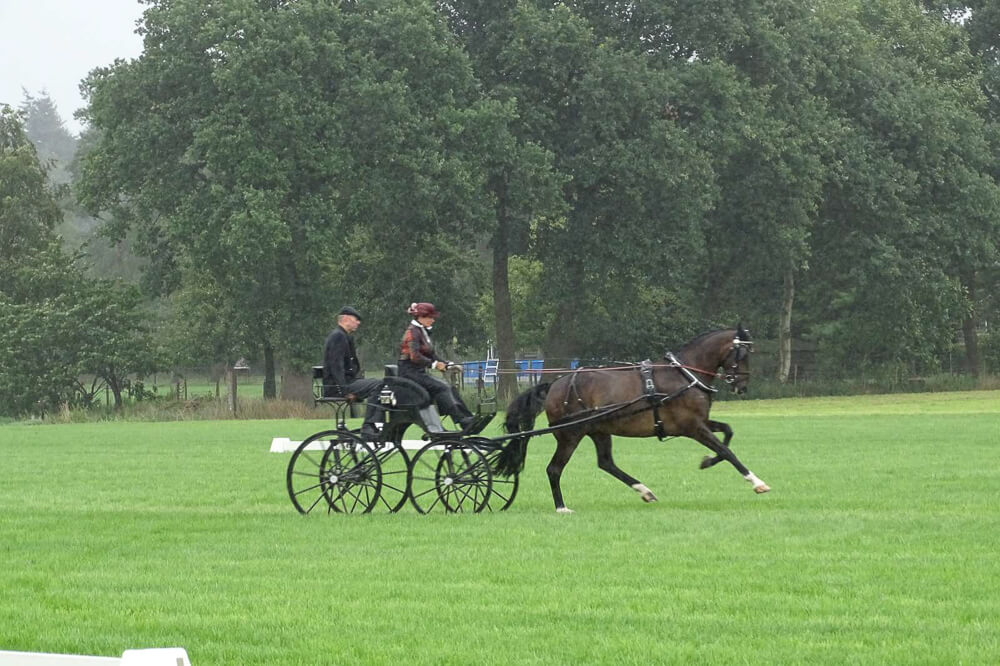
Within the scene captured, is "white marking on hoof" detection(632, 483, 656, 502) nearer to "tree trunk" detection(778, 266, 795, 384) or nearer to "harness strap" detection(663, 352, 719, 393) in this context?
"harness strap" detection(663, 352, 719, 393)

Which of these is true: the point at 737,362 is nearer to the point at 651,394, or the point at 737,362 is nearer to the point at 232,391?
the point at 651,394

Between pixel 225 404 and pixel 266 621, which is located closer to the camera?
pixel 266 621

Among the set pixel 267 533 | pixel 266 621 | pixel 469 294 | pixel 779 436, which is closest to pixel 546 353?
pixel 469 294

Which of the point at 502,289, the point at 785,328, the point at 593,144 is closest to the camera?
the point at 593,144

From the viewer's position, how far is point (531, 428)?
17.5 metres

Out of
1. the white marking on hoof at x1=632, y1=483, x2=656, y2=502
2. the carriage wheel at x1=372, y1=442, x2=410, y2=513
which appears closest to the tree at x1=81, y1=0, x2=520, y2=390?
the carriage wheel at x1=372, y1=442, x2=410, y2=513

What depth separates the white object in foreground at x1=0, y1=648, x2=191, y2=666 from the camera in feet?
16.8

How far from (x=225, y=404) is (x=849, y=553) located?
40.5 metres

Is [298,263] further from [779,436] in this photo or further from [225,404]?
[779,436]

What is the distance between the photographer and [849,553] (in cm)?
1229

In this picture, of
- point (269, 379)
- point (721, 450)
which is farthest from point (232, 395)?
point (721, 450)

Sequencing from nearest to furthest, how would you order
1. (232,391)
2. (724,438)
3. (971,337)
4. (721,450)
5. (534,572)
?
(534,572), (721,450), (724,438), (232,391), (971,337)

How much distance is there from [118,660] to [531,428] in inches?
482

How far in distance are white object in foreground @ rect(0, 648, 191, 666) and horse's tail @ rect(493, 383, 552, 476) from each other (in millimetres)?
11372
